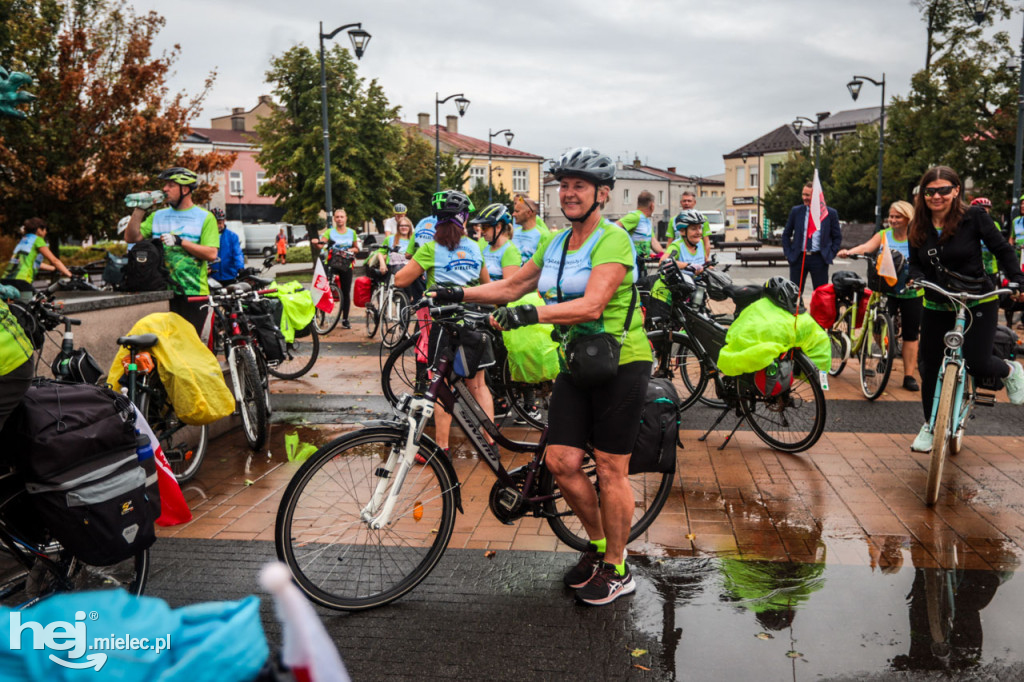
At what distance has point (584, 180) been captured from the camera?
3.70 meters

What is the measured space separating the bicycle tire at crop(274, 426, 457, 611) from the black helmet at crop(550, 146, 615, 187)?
130cm

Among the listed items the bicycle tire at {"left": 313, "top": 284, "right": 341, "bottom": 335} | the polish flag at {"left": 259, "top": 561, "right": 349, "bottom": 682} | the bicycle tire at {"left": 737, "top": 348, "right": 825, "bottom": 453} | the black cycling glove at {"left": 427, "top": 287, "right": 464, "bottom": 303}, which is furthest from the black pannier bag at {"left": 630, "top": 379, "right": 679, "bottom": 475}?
the bicycle tire at {"left": 313, "top": 284, "right": 341, "bottom": 335}

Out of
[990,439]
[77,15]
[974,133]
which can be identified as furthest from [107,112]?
[974,133]

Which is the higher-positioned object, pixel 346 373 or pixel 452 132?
pixel 452 132

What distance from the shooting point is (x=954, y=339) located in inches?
210

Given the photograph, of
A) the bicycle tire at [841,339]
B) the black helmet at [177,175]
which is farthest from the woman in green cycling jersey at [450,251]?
the bicycle tire at [841,339]

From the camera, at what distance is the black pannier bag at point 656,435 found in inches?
157

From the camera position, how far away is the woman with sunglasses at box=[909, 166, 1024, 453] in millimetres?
5527

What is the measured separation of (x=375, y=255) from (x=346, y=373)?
396 centimetres

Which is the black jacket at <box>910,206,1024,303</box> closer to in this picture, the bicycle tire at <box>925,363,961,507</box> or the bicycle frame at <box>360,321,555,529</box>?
the bicycle tire at <box>925,363,961,507</box>

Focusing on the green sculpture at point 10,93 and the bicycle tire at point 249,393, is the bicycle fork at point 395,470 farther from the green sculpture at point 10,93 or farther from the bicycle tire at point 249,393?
the bicycle tire at point 249,393

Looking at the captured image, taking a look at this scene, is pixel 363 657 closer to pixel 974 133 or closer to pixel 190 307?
pixel 190 307

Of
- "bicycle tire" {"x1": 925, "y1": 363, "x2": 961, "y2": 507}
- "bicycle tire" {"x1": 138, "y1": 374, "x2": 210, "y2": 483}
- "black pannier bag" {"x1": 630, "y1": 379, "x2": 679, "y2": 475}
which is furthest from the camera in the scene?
"bicycle tire" {"x1": 138, "y1": 374, "x2": 210, "y2": 483}

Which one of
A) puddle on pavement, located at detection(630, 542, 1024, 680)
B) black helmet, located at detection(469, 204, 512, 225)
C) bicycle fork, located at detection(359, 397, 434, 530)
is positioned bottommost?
puddle on pavement, located at detection(630, 542, 1024, 680)
